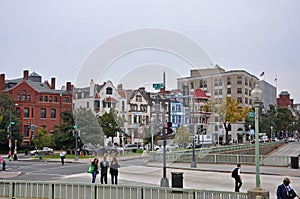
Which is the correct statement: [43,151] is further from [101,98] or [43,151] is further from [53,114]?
[101,98]

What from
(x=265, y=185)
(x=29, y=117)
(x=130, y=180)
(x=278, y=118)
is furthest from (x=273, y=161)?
(x=278, y=118)

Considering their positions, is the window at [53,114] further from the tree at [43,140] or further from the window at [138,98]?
the window at [138,98]

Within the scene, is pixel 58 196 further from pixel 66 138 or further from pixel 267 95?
pixel 267 95

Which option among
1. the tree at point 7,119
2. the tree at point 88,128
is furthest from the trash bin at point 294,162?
the tree at point 7,119

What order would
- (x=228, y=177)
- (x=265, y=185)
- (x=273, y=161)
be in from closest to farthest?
(x=265, y=185) → (x=228, y=177) → (x=273, y=161)

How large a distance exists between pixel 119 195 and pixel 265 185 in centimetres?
1290

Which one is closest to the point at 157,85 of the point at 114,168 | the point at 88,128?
the point at 114,168

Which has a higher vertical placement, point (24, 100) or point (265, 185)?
point (24, 100)

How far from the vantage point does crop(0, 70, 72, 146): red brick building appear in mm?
83000

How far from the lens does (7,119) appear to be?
75.5 metres

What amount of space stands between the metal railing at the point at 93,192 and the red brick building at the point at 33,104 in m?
64.9

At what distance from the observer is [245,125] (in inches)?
A: 4286

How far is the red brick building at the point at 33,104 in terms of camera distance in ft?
272

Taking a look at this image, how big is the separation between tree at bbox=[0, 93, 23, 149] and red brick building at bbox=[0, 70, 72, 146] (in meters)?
2.56
